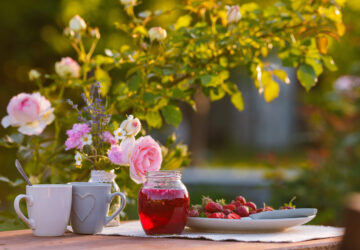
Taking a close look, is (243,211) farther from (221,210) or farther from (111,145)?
(111,145)

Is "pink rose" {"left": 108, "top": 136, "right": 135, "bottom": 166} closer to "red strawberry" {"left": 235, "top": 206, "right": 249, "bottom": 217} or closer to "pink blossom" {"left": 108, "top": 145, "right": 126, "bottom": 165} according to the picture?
"pink blossom" {"left": 108, "top": 145, "right": 126, "bottom": 165}

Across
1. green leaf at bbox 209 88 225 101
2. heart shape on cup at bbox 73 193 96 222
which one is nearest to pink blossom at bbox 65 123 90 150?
heart shape on cup at bbox 73 193 96 222

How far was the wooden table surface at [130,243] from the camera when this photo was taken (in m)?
1.72

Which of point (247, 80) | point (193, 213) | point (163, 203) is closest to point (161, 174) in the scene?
point (163, 203)

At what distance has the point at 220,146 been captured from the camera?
2109 cm

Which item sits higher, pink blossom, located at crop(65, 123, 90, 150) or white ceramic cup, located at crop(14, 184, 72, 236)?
pink blossom, located at crop(65, 123, 90, 150)

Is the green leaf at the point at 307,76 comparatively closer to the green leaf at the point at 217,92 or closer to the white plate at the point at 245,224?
the green leaf at the point at 217,92

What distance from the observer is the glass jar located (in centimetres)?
190

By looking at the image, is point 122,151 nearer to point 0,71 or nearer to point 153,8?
point 153,8

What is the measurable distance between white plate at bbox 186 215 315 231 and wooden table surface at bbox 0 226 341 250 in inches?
4.9

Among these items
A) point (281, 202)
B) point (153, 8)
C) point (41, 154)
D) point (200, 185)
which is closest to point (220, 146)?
point (200, 185)

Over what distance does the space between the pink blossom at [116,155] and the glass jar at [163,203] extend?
0.16 m

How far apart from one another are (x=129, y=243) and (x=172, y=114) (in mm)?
938

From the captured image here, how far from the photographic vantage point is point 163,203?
190 centimetres
